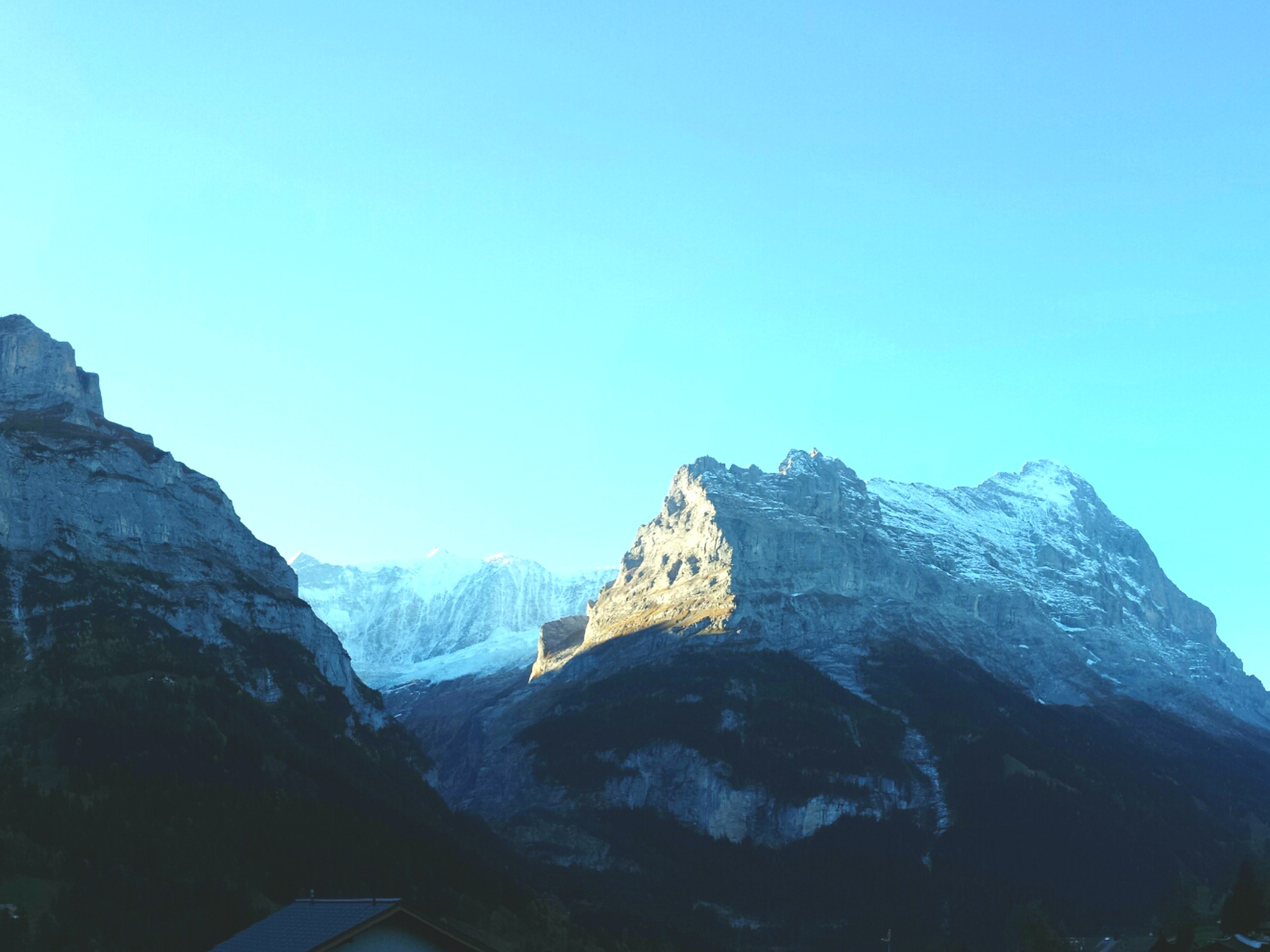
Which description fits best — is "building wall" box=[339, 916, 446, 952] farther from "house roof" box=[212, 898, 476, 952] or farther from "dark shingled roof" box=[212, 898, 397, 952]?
"dark shingled roof" box=[212, 898, 397, 952]

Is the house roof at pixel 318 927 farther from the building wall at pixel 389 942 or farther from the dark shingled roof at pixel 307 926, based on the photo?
the building wall at pixel 389 942

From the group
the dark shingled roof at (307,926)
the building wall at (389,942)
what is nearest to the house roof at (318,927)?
the dark shingled roof at (307,926)

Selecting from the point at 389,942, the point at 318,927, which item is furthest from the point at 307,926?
the point at 389,942

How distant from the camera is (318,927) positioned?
2366 inches

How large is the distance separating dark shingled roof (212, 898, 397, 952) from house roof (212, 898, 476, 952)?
2 cm

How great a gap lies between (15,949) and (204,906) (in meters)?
27.1

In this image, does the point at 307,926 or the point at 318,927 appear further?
the point at 307,926

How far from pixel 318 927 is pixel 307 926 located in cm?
80

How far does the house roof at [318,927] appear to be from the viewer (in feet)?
193

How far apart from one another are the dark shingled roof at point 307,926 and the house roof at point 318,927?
21mm

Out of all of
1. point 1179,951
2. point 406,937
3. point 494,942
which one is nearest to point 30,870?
point 494,942

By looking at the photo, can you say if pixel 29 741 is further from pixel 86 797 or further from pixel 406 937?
pixel 406 937

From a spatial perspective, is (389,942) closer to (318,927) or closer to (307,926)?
(318,927)

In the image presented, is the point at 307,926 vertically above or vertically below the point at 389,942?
above
